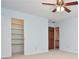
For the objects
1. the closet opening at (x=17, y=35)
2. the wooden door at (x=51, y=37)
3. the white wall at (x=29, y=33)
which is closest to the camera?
the white wall at (x=29, y=33)

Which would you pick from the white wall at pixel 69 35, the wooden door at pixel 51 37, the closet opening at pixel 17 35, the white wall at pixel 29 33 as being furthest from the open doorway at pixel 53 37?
the closet opening at pixel 17 35

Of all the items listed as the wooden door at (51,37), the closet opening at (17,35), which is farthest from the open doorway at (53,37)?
the closet opening at (17,35)

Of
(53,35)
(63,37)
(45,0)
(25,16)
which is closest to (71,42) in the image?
(63,37)

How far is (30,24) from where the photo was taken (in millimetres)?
6684

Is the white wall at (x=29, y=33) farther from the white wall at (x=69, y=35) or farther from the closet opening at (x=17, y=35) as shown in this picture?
the white wall at (x=69, y=35)

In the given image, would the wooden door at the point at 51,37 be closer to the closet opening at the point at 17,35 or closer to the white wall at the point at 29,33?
the white wall at the point at 29,33

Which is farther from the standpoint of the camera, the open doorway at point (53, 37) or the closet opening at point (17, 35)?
the open doorway at point (53, 37)

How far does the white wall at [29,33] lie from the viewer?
5488 mm

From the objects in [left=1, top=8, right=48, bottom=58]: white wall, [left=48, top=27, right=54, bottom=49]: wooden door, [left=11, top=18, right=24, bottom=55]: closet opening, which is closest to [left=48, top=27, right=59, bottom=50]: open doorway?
[left=48, top=27, right=54, bottom=49]: wooden door

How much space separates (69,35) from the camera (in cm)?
805

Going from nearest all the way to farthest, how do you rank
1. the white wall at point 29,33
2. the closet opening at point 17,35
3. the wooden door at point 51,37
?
the white wall at point 29,33 < the closet opening at point 17,35 < the wooden door at point 51,37

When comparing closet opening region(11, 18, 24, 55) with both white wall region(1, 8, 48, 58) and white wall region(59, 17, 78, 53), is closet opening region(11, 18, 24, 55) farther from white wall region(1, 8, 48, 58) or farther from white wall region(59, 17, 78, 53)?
white wall region(59, 17, 78, 53)

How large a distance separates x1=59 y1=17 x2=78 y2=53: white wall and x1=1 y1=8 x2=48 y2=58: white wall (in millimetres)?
1709

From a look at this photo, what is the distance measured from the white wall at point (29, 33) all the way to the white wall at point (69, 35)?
5.61ft
